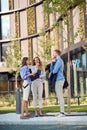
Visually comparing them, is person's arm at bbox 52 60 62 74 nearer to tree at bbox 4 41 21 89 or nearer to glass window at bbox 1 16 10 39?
tree at bbox 4 41 21 89

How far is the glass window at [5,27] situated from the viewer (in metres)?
45.5

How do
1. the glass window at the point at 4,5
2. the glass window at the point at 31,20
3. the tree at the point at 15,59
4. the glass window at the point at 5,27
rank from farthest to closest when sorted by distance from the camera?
the glass window at the point at 4,5 → the glass window at the point at 5,27 → the glass window at the point at 31,20 → the tree at the point at 15,59

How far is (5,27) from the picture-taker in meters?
46.0

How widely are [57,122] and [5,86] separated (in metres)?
37.4

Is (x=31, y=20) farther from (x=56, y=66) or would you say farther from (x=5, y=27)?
(x=56, y=66)

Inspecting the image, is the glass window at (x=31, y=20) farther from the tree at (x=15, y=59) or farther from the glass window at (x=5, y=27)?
the tree at (x=15, y=59)

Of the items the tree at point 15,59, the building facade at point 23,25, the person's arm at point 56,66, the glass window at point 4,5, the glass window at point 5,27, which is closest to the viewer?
the person's arm at point 56,66

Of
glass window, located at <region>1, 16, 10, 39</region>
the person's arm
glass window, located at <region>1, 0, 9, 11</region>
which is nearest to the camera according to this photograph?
the person's arm

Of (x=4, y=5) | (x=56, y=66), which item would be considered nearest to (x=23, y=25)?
(x=4, y=5)

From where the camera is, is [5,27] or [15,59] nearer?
[15,59]

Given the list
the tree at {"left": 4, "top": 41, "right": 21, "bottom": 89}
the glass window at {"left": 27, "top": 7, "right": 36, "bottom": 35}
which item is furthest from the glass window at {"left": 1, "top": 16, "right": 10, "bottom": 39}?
the tree at {"left": 4, "top": 41, "right": 21, "bottom": 89}

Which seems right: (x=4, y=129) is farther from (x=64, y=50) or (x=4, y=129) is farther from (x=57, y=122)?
(x=64, y=50)

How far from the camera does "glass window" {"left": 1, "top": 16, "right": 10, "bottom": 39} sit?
4550 centimetres

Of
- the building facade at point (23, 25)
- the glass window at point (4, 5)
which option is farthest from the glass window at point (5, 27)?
the glass window at point (4, 5)
